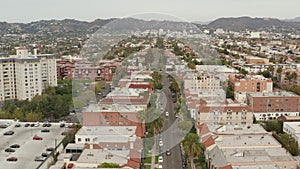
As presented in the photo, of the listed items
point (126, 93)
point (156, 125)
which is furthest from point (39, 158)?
point (126, 93)

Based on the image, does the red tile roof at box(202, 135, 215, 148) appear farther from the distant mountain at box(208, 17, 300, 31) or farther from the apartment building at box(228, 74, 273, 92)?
the distant mountain at box(208, 17, 300, 31)

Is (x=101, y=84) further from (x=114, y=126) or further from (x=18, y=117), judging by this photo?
(x=114, y=126)

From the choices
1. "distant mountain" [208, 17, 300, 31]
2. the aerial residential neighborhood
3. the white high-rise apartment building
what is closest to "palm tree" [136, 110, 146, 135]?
the aerial residential neighborhood

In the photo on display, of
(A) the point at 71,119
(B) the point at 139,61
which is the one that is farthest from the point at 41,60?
(A) the point at 71,119

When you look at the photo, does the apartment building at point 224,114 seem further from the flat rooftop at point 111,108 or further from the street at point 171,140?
the flat rooftop at point 111,108

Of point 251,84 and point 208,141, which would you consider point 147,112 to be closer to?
point 208,141
